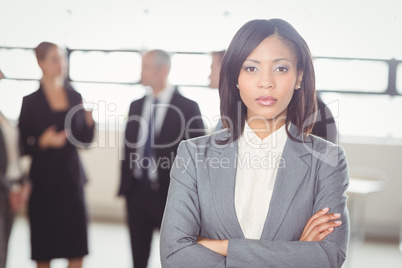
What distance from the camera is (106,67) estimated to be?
3523mm

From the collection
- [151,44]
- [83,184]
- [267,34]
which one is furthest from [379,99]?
[267,34]

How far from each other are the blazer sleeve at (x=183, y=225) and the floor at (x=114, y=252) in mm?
2284

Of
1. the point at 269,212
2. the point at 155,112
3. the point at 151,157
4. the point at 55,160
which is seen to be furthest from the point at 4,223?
the point at 269,212

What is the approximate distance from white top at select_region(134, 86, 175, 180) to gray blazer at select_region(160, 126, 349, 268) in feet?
4.62

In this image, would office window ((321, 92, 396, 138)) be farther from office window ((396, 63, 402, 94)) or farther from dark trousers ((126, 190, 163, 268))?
dark trousers ((126, 190, 163, 268))

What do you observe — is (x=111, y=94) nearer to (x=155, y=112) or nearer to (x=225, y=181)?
(x=155, y=112)

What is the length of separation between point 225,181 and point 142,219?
5.16 feet

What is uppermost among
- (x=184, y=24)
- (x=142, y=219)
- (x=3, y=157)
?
(x=184, y=24)

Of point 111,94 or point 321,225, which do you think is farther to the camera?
point 111,94

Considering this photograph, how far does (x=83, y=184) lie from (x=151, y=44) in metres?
1.32

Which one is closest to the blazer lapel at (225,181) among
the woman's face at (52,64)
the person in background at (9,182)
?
the person in background at (9,182)

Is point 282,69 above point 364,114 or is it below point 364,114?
above

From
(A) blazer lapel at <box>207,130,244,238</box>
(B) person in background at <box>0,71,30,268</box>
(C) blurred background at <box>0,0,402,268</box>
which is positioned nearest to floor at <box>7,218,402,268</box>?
(C) blurred background at <box>0,0,402,268</box>

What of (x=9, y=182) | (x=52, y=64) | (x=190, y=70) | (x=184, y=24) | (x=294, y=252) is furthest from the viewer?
(x=184, y=24)
